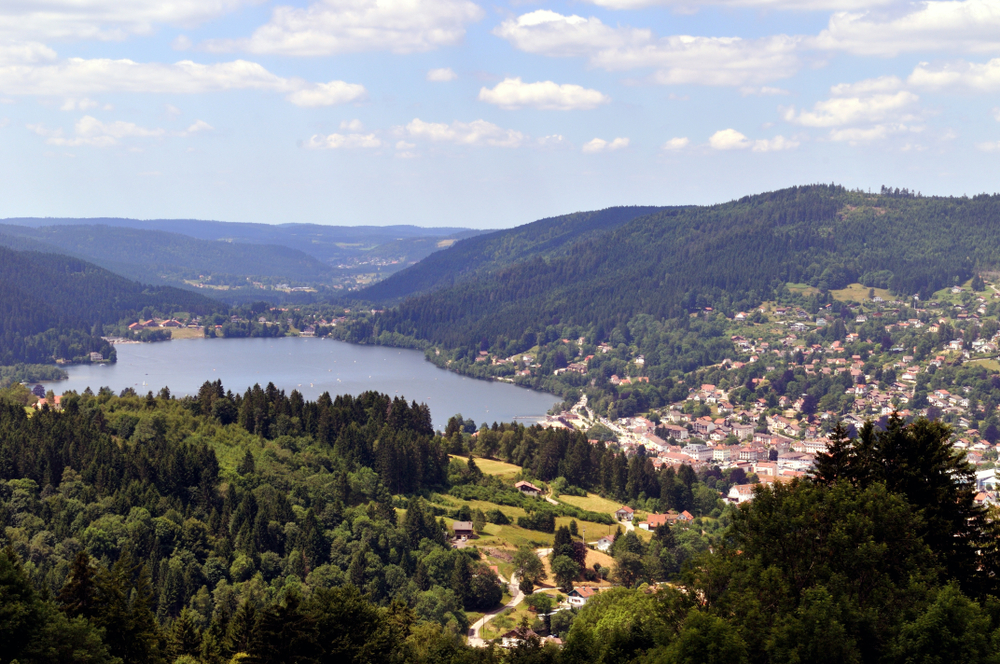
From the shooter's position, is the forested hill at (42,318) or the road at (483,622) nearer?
the road at (483,622)

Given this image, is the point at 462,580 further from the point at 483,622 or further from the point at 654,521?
the point at 654,521

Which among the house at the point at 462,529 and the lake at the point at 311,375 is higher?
the house at the point at 462,529

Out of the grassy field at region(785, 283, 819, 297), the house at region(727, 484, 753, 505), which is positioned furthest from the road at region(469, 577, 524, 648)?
the grassy field at region(785, 283, 819, 297)

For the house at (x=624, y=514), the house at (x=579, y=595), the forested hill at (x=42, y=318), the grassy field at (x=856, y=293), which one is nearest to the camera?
the house at (x=579, y=595)

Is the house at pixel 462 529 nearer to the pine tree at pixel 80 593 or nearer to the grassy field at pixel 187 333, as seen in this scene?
the pine tree at pixel 80 593

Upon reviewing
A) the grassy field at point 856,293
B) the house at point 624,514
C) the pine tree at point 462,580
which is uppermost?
the grassy field at point 856,293

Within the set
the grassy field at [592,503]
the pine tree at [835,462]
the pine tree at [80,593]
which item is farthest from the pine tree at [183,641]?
the grassy field at [592,503]
